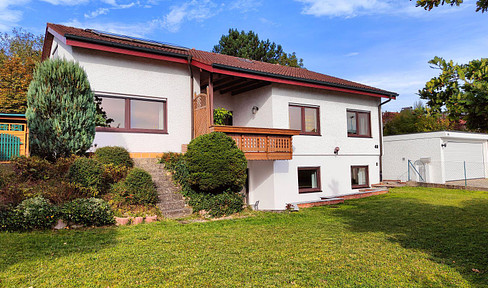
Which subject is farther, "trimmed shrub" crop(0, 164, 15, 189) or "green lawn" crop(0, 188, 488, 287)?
"trimmed shrub" crop(0, 164, 15, 189)

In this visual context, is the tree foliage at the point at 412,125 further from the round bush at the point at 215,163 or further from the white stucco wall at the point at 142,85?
the round bush at the point at 215,163

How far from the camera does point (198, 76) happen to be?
41.7ft

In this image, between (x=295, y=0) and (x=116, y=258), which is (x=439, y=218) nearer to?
(x=116, y=258)

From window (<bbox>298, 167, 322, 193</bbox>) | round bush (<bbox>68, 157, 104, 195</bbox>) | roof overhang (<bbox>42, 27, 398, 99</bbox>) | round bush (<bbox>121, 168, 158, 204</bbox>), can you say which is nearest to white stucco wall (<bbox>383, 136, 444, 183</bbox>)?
roof overhang (<bbox>42, 27, 398, 99</bbox>)

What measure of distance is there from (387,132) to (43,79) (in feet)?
107

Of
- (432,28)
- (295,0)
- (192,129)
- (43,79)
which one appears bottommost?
(192,129)

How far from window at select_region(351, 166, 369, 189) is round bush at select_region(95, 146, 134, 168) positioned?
416 inches

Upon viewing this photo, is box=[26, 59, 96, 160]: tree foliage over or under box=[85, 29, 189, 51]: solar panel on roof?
under

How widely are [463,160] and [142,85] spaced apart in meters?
22.9

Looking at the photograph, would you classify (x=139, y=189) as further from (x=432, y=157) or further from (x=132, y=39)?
(x=432, y=157)

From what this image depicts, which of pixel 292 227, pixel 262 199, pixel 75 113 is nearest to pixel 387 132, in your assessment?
pixel 262 199

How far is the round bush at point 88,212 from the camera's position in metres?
6.84

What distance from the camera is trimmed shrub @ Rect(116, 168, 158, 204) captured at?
26.8ft

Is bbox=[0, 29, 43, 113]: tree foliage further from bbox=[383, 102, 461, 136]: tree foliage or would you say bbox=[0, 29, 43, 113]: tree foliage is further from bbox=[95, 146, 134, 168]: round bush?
bbox=[383, 102, 461, 136]: tree foliage
